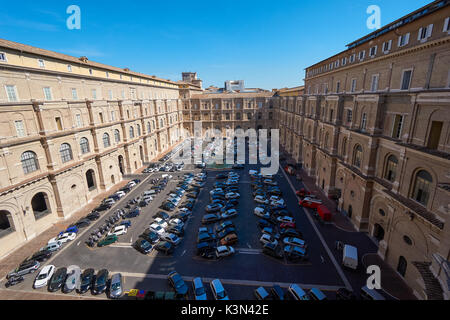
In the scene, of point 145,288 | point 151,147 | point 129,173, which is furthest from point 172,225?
point 151,147

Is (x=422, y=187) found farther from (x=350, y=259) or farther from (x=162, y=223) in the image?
(x=162, y=223)

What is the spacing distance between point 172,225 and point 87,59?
1212 inches

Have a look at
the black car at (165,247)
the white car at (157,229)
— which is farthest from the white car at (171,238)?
the white car at (157,229)

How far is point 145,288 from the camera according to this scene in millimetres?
20375

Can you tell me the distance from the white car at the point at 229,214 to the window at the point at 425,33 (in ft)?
90.6

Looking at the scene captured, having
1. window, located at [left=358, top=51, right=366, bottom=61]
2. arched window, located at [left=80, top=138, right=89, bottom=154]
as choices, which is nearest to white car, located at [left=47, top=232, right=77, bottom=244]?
arched window, located at [left=80, top=138, right=89, bottom=154]

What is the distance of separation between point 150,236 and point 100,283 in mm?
7149

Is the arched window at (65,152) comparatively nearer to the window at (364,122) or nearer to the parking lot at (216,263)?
the parking lot at (216,263)

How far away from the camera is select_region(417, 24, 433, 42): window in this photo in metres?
20.2

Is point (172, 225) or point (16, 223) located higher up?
point (16, 223)

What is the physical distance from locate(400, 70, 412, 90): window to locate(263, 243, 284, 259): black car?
21386 mm

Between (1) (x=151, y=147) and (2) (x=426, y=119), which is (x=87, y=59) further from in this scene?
(2) (x=426, y=119)

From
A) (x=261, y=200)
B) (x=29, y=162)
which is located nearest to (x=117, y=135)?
(x=29, y=162)

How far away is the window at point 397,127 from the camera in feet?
72.0
